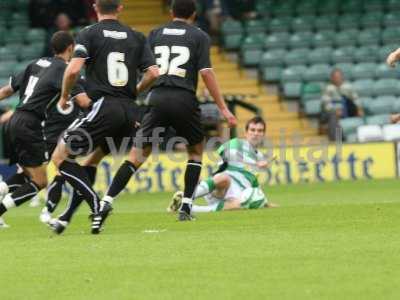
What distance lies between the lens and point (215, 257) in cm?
964

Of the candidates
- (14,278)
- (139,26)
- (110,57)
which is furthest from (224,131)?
(14,278)

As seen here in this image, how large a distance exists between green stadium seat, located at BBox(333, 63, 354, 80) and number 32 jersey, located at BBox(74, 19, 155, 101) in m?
15.6

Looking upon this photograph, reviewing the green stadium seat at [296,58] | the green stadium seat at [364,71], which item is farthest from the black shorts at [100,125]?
the green stadium seat at [364,71]

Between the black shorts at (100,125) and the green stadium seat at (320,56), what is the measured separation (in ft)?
53.3

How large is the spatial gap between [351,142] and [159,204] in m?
6.10

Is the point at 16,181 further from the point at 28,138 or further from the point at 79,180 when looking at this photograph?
the point at 79,180

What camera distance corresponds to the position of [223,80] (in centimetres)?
2791

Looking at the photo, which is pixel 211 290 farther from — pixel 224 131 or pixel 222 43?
pixel 222 43

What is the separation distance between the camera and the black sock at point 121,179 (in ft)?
39.2

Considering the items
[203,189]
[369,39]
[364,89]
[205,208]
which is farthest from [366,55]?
[203,189]

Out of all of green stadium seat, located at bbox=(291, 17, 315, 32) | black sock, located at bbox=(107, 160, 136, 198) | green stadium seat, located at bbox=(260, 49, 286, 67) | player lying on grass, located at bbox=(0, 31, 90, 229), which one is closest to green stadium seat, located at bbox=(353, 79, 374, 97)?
green stadium seat, located at bbox=(260, 49, 286, 67)

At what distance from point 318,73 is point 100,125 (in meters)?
15.9

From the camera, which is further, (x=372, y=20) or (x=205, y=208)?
(x=372, y=20)

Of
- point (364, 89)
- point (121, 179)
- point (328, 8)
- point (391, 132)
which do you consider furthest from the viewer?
point (328, 8)
